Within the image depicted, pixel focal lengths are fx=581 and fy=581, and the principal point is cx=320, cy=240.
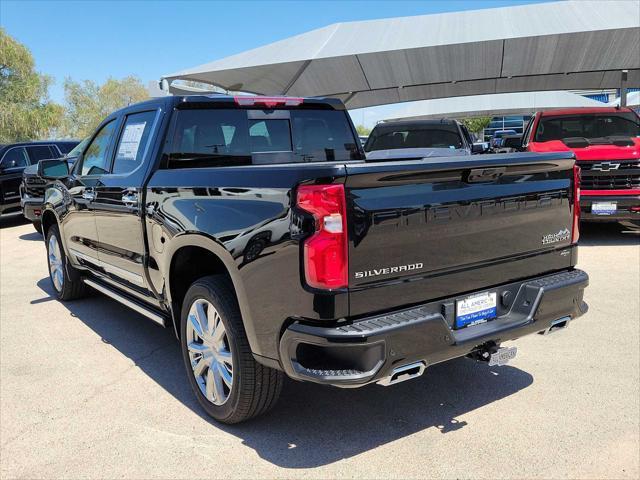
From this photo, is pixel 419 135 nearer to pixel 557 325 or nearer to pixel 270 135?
pixel 270 135

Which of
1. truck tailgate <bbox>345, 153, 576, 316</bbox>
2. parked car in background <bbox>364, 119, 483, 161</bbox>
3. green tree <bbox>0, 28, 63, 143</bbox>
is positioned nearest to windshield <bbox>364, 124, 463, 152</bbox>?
parked car in background <bbox>364, 119, 483, 161</bbox>

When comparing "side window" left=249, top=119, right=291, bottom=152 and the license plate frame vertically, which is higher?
"side window" left=249, top=119, right=291, bottom=152

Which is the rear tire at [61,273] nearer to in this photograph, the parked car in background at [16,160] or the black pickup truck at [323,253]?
A: the black pickup truck at [323,253]

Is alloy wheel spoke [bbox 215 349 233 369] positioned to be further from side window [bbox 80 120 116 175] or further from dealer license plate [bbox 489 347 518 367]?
side window [bbox 80 120 116 175]

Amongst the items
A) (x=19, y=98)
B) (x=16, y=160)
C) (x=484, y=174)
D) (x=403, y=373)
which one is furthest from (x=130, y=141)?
(x=19, y=98)

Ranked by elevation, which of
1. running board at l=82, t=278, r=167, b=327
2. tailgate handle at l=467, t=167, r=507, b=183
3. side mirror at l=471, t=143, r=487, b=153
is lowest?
running board at l=82, t=278, r=167, b=327

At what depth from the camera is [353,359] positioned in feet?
8.45

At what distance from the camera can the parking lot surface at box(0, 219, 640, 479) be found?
9.70 ft

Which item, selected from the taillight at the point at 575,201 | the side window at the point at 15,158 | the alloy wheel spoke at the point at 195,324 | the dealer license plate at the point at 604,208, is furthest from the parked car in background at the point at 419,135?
the side window at the point at 15,158

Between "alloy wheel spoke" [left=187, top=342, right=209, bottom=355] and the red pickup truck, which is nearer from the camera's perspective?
"alloy wheel spoke" [left=187, top=342, right=209, bottom=355]

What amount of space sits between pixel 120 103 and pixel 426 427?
254 ft

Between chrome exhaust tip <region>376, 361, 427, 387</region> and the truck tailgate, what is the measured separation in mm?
292

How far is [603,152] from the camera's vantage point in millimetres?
8398

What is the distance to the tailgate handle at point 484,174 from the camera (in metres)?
2.93
